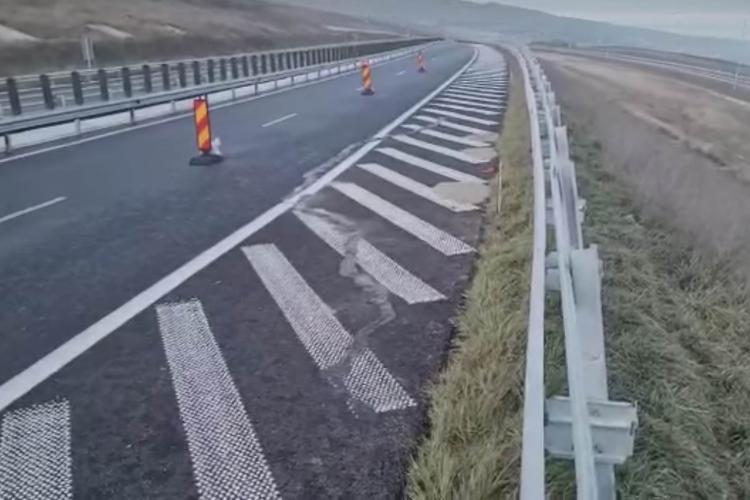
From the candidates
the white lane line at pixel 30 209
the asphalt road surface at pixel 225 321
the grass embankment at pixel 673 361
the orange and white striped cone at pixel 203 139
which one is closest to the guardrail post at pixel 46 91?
the asphalt road surface at pixel 225 321

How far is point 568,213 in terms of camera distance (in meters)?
5.15

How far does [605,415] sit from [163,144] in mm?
12126

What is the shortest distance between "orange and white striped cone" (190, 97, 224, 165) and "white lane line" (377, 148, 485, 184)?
2843 mm

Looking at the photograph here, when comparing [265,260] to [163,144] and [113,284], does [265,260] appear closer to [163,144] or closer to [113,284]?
[113,284]

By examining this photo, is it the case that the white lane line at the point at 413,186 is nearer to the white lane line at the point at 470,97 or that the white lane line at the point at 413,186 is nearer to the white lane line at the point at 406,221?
the white lane line at the point at 406,221

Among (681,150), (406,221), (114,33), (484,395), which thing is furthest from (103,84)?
(114,33)

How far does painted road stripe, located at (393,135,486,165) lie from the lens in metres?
11.3

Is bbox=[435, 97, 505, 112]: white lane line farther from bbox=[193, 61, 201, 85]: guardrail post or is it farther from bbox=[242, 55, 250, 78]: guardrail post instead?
bbox=[242, 55, 250, 78]: guardrail post

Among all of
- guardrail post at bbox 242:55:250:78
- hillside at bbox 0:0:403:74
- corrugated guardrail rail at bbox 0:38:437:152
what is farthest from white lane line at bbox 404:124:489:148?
hillside at bbox 0:0:403:74

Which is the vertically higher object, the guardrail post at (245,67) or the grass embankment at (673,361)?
the guardrail post at (245,67)

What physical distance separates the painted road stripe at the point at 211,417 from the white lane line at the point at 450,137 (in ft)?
27.9

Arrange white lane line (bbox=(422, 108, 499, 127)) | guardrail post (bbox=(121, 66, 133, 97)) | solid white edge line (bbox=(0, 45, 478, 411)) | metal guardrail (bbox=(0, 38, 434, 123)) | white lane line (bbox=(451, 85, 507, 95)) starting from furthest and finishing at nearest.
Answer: white lane line (bbox=(451, 85, 507, 95))
guardrail post (bbox=(121, 66, 133, 97))
white lane line (bbox=(422, 108, 499, 127))
metal guardrail (bbox=(0, 38, 434, 123))
solid white edge line (bbox=(0, 45, 478, 411))

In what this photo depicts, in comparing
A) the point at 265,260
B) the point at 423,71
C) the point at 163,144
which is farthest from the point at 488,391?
the point at 423,71

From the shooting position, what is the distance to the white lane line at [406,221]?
677 cm
